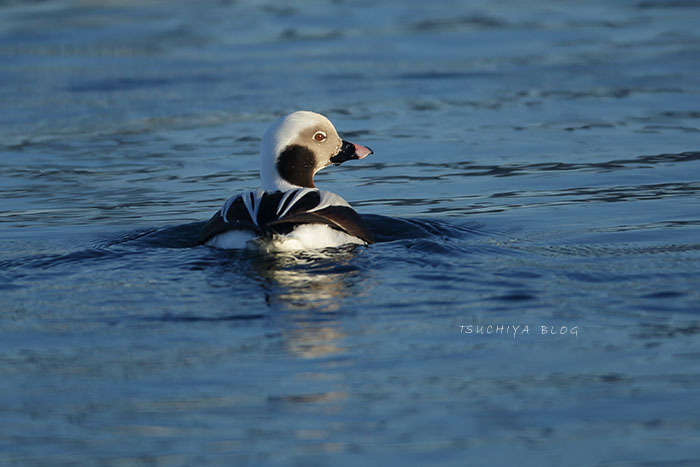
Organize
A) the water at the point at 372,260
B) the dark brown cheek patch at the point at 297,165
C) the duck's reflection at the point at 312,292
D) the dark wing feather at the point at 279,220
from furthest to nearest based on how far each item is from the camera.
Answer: the dark brown cheek patch at the point at 297,165 < the dark wing feather at the point at 279,220 < the duck's reflection at the point at 312,292 < the water at the point at 372,260

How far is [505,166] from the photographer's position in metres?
10.0

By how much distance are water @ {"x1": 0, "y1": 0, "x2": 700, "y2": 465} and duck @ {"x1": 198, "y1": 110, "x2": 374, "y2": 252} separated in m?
0.14

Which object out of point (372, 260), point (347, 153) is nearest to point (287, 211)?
point (372, 260)

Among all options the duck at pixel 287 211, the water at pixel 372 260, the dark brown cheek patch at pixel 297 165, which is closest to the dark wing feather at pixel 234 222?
the duck at pixel 287 211

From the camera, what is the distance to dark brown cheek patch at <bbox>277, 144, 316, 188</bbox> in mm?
→ 7763

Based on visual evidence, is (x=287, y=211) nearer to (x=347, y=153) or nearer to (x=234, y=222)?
(x=234, y=222)

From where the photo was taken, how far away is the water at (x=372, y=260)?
4.23 m

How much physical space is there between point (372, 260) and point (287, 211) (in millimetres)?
565

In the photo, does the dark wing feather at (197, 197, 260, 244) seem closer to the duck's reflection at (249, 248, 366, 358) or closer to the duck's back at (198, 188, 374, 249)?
the duck's back at (198, 188, 374, 249)

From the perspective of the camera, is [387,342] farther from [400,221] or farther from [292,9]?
[292,9]

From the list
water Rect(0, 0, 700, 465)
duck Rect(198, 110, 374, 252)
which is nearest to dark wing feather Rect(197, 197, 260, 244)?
duck Rect(198, 110, 374, 252)

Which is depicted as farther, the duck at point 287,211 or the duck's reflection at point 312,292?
the duck at point 287,211

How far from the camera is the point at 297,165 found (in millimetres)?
7863

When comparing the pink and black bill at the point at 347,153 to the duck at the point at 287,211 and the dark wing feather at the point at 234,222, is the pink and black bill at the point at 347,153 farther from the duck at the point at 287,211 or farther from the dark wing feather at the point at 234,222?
the dark wing feather at the point at 234,222
